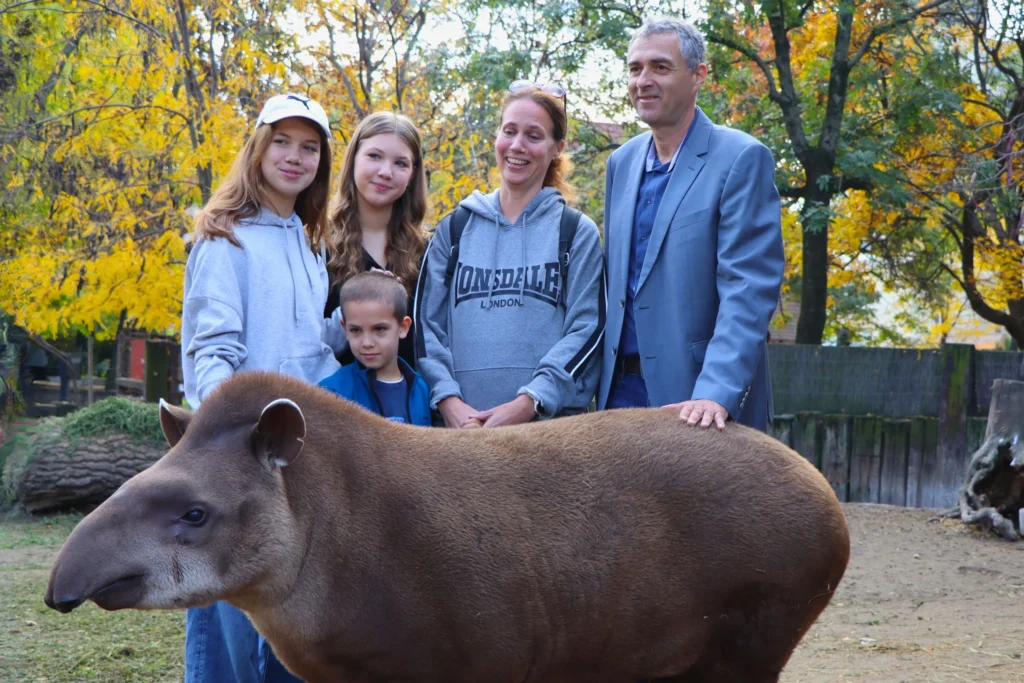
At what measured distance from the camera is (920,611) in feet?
26.7

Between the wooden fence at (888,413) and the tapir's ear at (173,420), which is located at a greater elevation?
the tapir's ear at (173,420)

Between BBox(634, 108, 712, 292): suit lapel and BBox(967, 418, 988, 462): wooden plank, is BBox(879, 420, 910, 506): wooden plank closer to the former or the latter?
BBox(967, 418, 988, 462): wooden plank

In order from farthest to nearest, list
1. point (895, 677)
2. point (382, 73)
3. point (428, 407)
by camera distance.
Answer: point (382, 73), point (895, 677), point (428, 407)

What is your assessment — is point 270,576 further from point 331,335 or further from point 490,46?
point 490,46

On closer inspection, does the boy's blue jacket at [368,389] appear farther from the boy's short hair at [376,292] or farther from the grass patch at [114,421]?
the grass patch at [114,421]

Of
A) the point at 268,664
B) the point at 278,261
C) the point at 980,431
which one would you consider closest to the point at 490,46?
the point at 980,431

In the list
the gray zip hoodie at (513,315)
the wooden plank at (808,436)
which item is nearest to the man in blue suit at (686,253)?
the gray zip hoodie at (513,315)

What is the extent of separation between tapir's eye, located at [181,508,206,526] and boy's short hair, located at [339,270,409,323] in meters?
1.44

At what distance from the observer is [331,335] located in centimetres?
432

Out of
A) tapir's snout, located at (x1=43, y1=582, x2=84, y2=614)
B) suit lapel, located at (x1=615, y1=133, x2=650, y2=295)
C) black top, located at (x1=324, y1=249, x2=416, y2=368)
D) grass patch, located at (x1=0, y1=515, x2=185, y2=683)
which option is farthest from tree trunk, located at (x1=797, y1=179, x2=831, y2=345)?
tapir's snout, located at (x1=43, y1=582, x2=84, y2=614)

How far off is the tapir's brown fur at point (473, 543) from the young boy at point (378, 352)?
0.79 m

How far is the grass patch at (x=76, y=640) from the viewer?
6.11 m

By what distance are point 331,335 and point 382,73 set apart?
24.1ft

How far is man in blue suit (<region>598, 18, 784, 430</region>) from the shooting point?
388 cm
